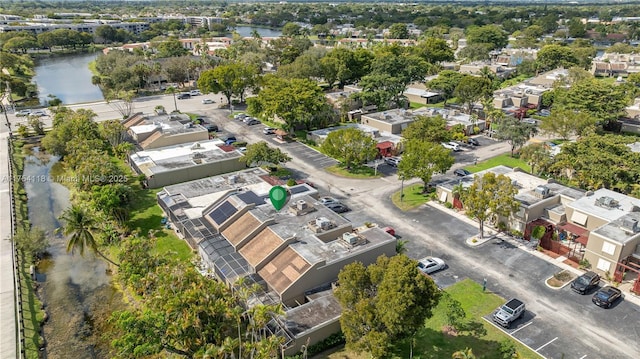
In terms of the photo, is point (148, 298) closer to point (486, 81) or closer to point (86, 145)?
point (86, 145)

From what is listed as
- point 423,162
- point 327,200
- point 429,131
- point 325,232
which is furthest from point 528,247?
point 429,131

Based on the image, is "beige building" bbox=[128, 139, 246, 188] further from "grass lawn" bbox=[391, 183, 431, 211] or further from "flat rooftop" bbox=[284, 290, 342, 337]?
"flat rooftop" bbox=[284, 290, 342, 337]

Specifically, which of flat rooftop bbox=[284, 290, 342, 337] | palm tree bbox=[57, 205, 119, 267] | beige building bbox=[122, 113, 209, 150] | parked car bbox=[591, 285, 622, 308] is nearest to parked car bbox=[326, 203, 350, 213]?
flat rooftop bbox=[284, 290, 342, 337]

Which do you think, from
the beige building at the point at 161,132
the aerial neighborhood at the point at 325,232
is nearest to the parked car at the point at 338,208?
the aerial neighborhood at the point at 325,232

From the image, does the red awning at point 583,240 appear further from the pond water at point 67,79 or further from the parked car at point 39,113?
the pond water at point 67,79

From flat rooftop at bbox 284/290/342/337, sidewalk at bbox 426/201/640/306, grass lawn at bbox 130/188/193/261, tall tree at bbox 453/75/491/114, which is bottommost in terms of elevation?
grass lawn at bbox 130/188/193/261

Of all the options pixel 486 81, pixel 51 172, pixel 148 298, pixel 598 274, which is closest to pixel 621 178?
pixel 598 274

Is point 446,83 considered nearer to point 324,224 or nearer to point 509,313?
point 324,224
